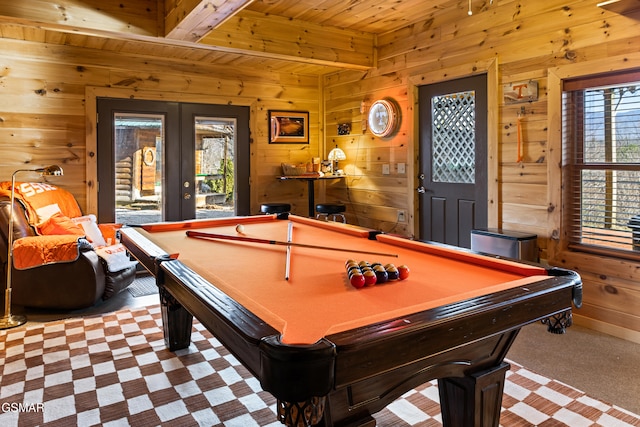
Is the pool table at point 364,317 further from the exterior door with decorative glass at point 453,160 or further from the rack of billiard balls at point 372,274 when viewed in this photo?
the exterior door with decorative glass at point 453,160

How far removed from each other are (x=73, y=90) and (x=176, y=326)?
10.9 ft

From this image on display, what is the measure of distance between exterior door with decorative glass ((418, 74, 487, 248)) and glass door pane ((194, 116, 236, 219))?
2.41 m

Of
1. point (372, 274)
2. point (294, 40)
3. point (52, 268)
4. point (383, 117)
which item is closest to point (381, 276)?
point (372, 274)

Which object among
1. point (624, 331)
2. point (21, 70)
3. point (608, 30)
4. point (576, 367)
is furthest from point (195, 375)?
point (21, 70)

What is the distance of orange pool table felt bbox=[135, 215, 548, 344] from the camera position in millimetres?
1327

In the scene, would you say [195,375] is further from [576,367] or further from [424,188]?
[424,188]

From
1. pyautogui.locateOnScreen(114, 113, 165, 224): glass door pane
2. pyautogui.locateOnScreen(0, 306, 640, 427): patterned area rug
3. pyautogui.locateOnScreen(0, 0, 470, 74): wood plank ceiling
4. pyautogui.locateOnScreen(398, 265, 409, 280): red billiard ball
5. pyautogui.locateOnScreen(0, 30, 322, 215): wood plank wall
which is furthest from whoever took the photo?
pyautogui.locateOnScreen(114, 113, 165, 224): glass door pane

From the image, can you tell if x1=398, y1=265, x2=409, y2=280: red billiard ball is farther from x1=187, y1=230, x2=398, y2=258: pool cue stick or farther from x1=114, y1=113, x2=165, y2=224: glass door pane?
x1=114, y1=113, x2=165, y2=224: glass door pane

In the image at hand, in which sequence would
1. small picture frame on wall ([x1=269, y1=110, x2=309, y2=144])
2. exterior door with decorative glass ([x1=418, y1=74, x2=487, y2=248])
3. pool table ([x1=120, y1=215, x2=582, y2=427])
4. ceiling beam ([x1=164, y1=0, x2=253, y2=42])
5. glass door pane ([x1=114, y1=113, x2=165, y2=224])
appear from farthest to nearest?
small picture frame on wall ([x1=269, y1=110, x2=309, y2=144])
glass door pane ([x1=114, y1=113, x2=165, y2=224])
exterior door with decorative glass ([x1=418, y1=74, x2=487, y2=248])
ceiling beam ([x1=164, y1=0, x2=253, y2=42])
pool table ([x1=120, y1=215, x2=582, y2=427])

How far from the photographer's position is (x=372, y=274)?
1.66 meters

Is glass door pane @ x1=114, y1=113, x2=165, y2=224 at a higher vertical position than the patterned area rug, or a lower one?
higher

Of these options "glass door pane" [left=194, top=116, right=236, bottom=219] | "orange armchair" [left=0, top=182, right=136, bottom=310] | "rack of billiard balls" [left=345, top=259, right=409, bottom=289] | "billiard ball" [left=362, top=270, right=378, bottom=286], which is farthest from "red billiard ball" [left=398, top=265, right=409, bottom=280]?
"glass door pane" [left=194, top=116, right=236, bottom=219]

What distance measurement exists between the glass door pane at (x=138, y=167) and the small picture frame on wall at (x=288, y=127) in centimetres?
140

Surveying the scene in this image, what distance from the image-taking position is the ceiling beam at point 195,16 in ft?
10.3
